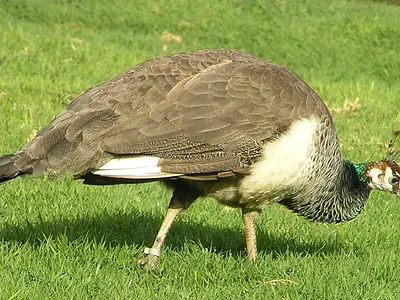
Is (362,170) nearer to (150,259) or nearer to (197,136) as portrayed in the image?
(197,136)

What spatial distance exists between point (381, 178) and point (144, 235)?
1790 millimetres

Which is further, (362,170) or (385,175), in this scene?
(362,170)

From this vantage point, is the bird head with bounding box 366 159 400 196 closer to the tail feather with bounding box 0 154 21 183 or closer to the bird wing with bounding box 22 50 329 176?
the bird wing with bounding box 22 50 329 176

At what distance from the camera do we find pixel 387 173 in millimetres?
5957

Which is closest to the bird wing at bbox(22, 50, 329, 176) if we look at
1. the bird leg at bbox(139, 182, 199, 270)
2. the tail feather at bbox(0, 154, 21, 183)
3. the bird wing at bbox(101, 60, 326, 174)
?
the bird wing at bbox(101, 60, 326, 174)

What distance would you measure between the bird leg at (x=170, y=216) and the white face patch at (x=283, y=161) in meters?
0.38

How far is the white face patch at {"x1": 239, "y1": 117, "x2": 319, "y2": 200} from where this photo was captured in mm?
5133

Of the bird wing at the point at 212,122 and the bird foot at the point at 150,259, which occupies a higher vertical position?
the bird wing at the point at 212,122

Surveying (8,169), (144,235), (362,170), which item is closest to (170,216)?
(144,235)

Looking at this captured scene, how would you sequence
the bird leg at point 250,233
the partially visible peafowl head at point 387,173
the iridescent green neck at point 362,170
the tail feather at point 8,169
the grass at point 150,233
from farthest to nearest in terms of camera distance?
the iridescent green neck at point 362,170
the partially visible peafowl head at point 387,173
the bird leg at point 250,233
the grass at point 150,233
the tail feather at point 8,169

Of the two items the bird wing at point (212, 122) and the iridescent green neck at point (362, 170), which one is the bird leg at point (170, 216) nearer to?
the bird wing at point (212, 122)

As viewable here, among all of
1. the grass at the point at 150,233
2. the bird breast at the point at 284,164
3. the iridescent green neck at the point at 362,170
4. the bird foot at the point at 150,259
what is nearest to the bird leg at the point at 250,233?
the grass at the point at 150,233

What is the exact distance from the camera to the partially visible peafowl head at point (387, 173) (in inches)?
234

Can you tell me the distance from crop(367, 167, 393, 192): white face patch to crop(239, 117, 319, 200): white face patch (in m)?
0.93
